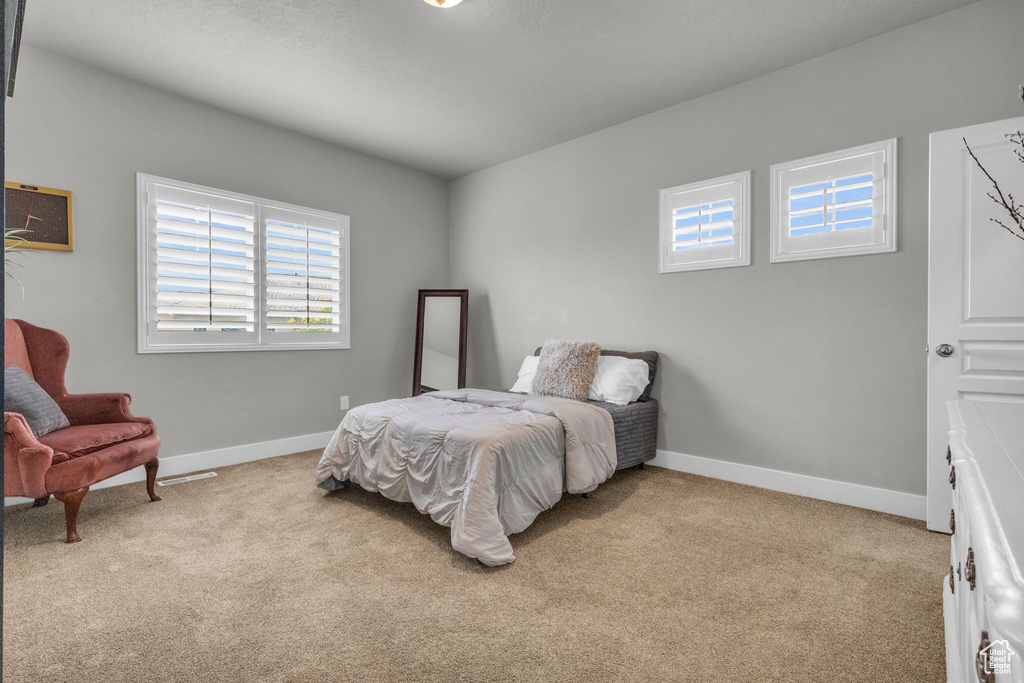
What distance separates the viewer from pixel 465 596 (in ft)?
6.57

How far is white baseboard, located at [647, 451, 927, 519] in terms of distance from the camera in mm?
2812

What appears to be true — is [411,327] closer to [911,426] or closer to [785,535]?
[785,535]

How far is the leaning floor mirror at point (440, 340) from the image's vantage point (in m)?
4.97

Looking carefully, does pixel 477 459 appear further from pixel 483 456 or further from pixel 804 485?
pixel 804 485

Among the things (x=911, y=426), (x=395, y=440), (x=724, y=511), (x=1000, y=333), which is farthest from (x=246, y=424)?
(x=1000, y=333)

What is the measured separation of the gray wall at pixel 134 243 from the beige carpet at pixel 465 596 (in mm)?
932

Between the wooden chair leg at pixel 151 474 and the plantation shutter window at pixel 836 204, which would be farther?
the wooden chair leg at pixel 151 474

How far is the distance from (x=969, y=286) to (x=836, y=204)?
0.85 metres

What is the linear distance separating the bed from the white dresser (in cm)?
162

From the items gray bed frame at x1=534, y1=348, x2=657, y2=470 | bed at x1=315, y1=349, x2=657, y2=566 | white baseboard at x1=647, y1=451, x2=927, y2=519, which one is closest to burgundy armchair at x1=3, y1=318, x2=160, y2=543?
bed at x1=315, y1=349, x2=657, y2=566

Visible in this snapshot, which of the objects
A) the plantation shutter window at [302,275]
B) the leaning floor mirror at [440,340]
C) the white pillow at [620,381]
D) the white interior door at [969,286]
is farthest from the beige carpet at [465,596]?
the leaning floor mirror at [440,340]

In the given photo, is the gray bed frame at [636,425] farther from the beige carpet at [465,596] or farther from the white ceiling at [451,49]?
the white ceiling at [451,49]

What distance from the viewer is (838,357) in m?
3.04

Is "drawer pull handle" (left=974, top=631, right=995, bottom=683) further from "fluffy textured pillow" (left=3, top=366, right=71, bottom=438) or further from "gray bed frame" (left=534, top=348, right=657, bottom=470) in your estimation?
"fluffy textured pillow" (left=3, top=366, right=71, bottom=438)
